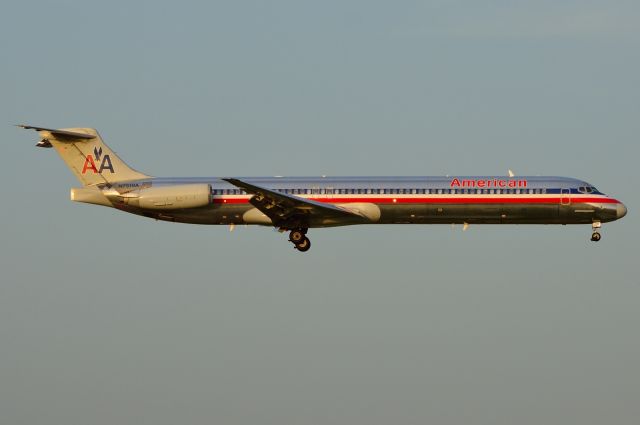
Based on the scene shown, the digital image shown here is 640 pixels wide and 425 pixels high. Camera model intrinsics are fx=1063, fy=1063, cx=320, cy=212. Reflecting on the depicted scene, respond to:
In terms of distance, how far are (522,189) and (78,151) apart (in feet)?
68.2

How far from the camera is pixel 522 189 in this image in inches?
1852

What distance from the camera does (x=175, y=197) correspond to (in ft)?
156

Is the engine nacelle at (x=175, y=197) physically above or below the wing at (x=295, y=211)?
above

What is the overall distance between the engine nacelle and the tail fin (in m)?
2.21

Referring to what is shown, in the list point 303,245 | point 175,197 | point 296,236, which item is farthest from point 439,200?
point 175,197

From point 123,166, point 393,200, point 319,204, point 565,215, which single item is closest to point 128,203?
point 123,166

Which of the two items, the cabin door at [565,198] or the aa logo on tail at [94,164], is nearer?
the cabin door at [565,198]

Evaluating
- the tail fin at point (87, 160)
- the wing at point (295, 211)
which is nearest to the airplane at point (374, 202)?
the wing at point (295, 211)

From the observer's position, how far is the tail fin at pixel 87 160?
50.2m

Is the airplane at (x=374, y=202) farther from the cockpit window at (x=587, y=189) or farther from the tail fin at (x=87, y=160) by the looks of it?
the tail fin at (x=87, y=160)

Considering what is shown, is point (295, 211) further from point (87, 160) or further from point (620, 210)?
point (620, 210)

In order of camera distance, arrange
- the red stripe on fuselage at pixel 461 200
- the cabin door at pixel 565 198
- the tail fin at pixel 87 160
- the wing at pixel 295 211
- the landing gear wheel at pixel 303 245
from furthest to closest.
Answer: the tail fin at pixel 87 160 → the landing gear wheel at pixel 303 245 → the cabin door at pixel 565 198 → the red stripe on fuselage at pixel 461 200 → the wing at pixel 295 211

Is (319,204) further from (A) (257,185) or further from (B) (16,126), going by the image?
(B) (16,126)

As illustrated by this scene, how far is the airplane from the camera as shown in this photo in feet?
153
